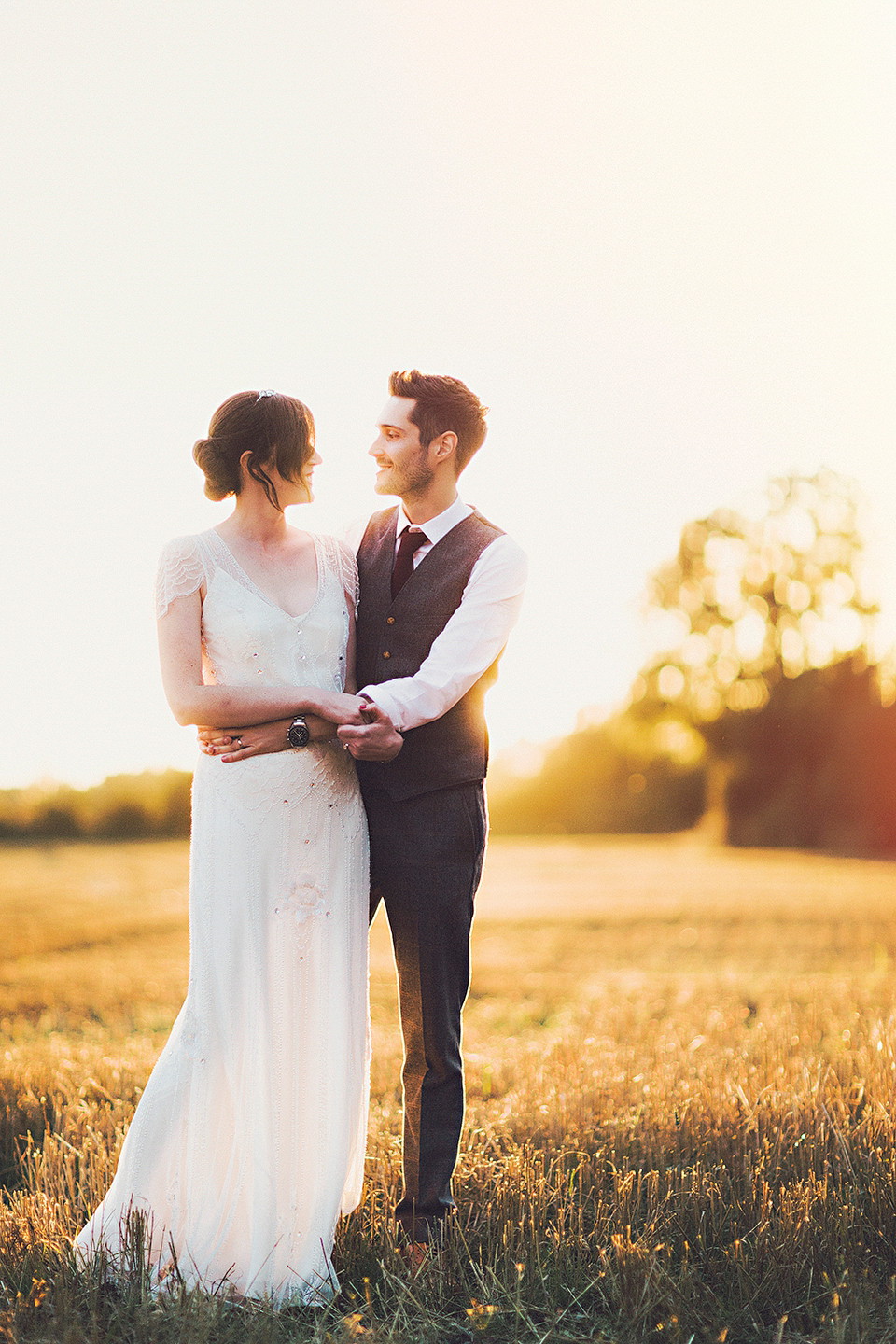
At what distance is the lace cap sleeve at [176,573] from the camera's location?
3.71 m

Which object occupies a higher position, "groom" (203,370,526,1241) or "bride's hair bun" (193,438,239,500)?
"bride's hair bun" (193,438,239,500)

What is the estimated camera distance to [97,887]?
957 inches

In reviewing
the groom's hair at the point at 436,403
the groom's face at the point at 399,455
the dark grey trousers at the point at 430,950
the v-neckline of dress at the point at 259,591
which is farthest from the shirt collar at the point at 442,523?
the dark grey trousers at the point at 430,950

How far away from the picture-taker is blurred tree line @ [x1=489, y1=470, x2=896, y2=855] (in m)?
36.1

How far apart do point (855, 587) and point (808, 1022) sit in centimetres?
3343

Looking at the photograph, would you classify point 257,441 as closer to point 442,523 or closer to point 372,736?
point 442,523

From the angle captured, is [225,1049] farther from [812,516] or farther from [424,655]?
[812,516]

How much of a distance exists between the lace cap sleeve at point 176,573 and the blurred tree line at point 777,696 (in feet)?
115

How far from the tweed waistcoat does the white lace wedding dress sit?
18 cm

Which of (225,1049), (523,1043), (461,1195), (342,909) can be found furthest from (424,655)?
(523,1043)

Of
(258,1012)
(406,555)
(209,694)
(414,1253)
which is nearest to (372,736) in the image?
(209,694)

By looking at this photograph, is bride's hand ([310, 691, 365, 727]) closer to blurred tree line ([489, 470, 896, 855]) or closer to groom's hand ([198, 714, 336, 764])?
groom's hand ([198, 714, 336, 764])

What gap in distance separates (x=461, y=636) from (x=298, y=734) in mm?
649

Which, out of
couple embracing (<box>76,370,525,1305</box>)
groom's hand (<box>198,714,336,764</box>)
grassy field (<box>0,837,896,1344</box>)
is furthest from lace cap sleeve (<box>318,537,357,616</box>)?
grassy field (<box>0,837,896,1344</box>)
